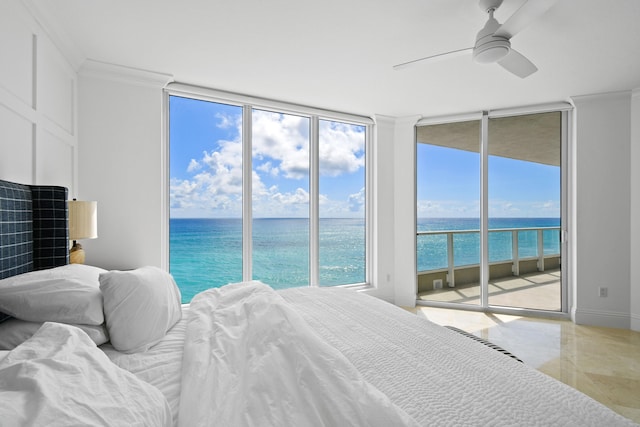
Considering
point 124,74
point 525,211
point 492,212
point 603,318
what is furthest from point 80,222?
point 603,318

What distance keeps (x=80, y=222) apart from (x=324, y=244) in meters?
2.99

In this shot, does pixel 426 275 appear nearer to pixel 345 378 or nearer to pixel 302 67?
pixel 302 67

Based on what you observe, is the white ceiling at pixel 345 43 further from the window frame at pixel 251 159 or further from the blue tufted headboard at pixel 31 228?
the blue tufted headboard at pixel 31 228

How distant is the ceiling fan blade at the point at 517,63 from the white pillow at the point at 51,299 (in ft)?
8.85

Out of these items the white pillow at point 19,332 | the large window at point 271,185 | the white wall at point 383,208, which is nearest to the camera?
the white pillow at point 19,332

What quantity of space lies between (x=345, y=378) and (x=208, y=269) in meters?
5.39

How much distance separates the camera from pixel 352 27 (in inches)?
93.5

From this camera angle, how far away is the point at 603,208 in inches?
149

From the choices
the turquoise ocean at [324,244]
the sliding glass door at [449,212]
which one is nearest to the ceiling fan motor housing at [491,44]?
the sliding glass door at [449,212]

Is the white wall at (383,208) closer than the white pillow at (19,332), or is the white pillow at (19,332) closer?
the white pillow at (19,332)

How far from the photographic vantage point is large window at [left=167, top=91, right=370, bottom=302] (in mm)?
3920

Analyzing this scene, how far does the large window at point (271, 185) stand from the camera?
392 cm

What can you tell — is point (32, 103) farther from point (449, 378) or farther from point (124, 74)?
point (449, 378)

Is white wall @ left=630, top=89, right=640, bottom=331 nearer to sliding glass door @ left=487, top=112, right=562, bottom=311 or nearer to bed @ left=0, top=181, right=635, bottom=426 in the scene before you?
sliding glass door @ left=487, top=112, right=562, bottom=311
